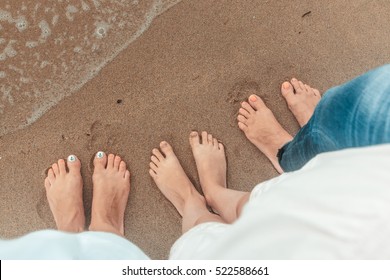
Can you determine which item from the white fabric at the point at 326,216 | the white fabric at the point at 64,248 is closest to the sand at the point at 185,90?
the white fabric at the point at 64,248

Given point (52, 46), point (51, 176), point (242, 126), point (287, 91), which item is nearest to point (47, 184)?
point (51, 176)

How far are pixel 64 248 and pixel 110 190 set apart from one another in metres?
0.62

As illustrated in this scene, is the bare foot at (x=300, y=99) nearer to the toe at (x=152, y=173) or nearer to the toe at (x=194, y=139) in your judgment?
the toe at (x=194, y=139)

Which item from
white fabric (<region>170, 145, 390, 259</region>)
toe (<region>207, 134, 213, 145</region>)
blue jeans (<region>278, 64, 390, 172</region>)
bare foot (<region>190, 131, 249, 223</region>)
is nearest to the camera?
white fabric (<region>170, 145, 390, 259</region>)

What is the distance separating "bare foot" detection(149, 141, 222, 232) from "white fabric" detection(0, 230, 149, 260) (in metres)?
0.42

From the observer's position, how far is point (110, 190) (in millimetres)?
1678

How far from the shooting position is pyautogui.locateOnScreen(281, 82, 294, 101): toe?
1.73m

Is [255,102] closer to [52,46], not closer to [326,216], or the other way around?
[52,46]

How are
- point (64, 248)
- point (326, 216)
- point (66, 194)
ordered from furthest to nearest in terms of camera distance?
point (66, 194) → point (64, 248) → point (326, 216)

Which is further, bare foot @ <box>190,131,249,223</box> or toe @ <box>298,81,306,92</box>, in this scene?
toe @ <box>298,81,306,92</box>

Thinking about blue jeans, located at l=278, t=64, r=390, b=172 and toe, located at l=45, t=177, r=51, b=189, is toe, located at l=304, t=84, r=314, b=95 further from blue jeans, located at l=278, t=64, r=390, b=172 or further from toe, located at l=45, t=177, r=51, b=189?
toe, located at l=45, t=177, r=51, b=189

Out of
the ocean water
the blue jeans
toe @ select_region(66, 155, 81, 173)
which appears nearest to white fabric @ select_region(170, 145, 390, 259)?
the blue jeans

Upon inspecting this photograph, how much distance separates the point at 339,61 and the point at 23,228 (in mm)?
1398

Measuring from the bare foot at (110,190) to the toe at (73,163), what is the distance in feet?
0.22
